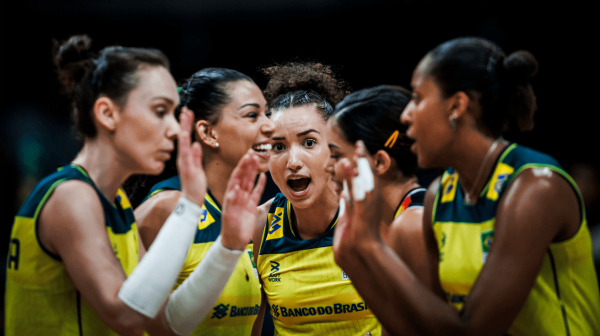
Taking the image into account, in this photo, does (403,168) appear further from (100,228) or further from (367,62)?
(367,62)

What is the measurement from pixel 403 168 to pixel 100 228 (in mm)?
1340

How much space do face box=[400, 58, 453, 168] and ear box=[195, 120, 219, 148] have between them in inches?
42.5

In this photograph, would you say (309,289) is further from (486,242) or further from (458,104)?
(458,104)

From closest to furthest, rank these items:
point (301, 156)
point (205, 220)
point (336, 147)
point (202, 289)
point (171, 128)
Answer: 1. point (202, 289)
2. point (171, 128)
3. point (336, 147)
4. point (205, 220)
5. point (301, 156)

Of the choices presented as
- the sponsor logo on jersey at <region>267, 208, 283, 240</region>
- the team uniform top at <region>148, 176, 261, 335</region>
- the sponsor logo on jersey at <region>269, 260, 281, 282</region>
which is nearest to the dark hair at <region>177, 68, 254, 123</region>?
the team uniform top at <region>148, 176, 261, 335</region>

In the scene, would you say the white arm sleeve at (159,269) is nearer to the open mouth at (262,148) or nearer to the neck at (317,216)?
the open mouth at (262,148)

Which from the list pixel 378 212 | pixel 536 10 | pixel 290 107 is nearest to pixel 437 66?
pixel 378 212

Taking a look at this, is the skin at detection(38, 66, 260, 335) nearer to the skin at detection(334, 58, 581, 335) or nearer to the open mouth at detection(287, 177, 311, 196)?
the skin at detection(334, 58, 581, 335)

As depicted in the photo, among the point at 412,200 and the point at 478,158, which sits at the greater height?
the point at 478,158

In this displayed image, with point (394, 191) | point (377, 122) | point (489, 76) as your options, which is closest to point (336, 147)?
point (377, 122)

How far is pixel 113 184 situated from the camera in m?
2.03

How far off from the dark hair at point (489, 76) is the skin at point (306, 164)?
46.8 inches

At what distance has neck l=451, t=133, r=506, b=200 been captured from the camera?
1817mm

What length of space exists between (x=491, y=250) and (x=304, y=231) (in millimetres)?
1434
